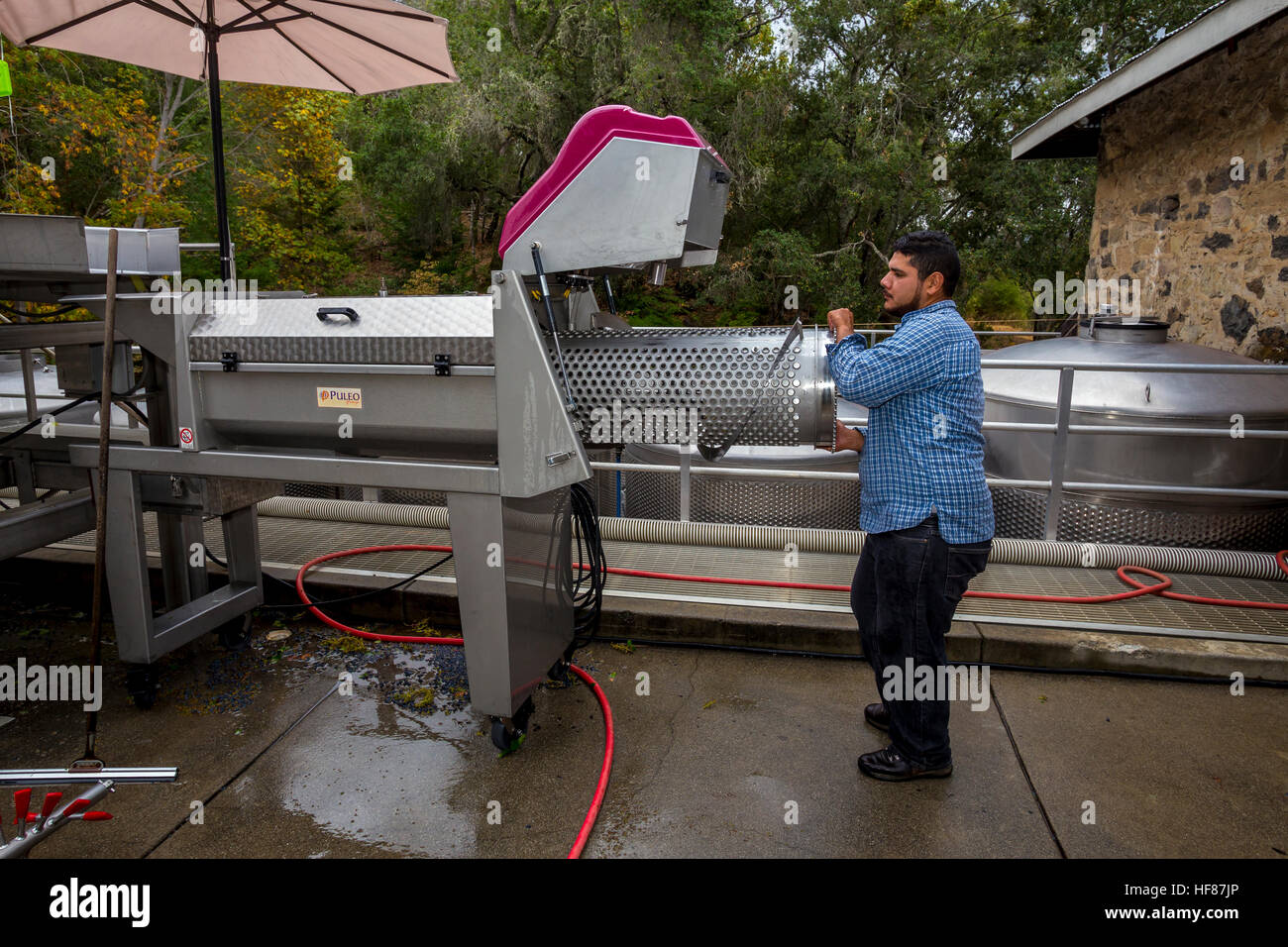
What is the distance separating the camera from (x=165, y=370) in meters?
3.15

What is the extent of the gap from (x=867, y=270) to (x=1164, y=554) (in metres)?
15.9

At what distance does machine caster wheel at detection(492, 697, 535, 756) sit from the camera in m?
2.75

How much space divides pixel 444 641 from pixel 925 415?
233cm

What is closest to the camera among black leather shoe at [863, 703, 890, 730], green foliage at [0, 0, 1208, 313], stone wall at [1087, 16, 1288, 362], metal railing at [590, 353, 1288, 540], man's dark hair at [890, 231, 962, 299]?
man's dark hair at [890, 231, 962, 299]

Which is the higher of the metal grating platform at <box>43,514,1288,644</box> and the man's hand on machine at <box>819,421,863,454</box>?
the man's hand on machine at <box>819,421,863,454</box>

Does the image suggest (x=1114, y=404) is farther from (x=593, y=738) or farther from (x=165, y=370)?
(x=165, y=370)

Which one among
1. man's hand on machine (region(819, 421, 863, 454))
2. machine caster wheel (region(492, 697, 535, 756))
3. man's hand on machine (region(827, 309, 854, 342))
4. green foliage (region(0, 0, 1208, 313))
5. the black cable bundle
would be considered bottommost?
machine caster wheel (region(492, 697, 535, 756))

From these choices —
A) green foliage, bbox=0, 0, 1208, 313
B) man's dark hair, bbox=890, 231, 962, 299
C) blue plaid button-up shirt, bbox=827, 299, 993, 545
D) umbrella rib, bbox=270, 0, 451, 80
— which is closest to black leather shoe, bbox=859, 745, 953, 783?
blue plaid button-up shirt, bbox=827, 299, 993, 545

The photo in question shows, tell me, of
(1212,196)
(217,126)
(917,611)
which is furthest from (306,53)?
(1212,196)

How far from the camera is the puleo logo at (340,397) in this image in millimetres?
2590

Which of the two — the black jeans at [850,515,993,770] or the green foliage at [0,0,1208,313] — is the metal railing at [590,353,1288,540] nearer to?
the black jeans at [850,515,993,770]

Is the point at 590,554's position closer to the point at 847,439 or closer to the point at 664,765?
the point at 664,765

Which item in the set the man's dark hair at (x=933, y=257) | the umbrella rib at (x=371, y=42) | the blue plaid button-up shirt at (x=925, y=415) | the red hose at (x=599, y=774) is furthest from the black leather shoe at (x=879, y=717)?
the umbrella rib at (x=371, y=42)

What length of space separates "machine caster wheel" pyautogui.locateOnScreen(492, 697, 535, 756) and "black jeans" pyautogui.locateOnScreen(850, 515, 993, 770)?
4.13 feet
